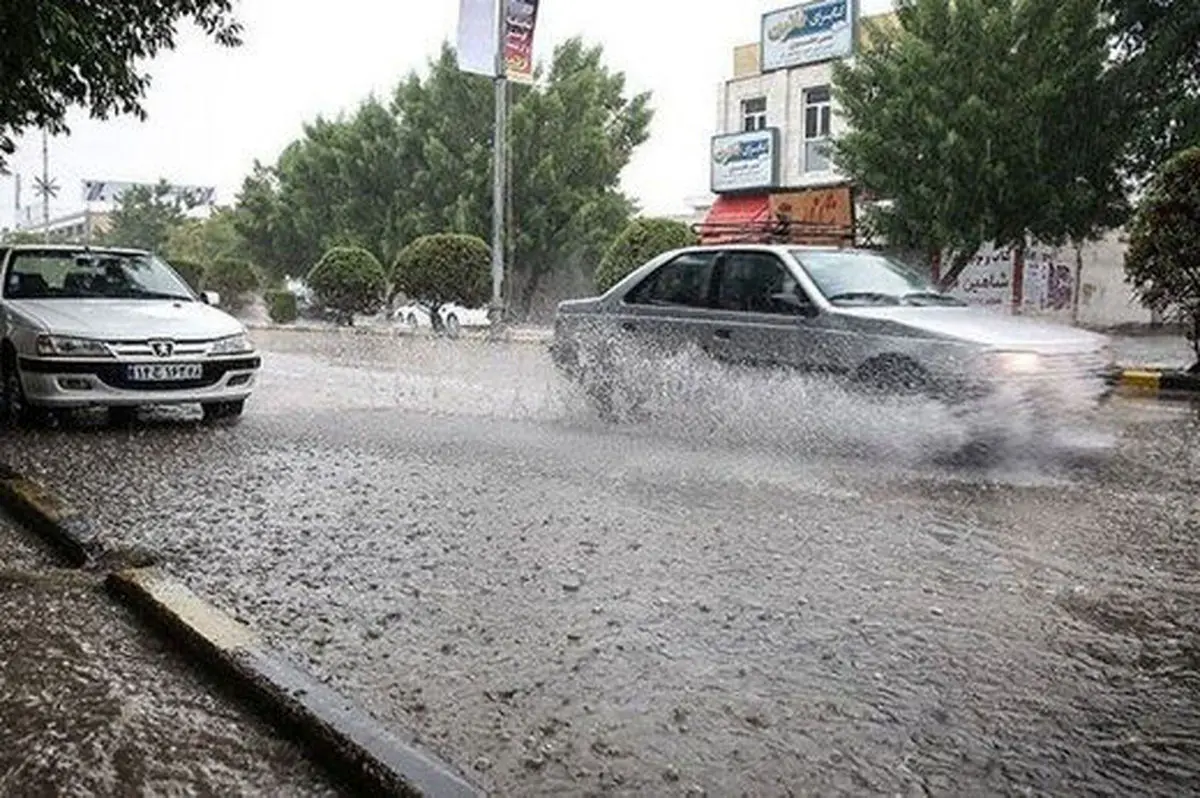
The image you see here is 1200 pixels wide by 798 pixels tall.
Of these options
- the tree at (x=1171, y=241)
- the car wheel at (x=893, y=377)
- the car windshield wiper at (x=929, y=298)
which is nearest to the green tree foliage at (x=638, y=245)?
the tree at (x=1171, y=241)

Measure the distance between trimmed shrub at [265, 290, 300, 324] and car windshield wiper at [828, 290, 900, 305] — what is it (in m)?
30.0

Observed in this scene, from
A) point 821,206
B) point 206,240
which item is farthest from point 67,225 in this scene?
point 821,206

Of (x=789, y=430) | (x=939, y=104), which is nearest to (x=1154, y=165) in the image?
(x=939, y=104)

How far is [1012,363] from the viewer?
22.5 feet

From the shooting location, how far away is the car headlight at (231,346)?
8727mm

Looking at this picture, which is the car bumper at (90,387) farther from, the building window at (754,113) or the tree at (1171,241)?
the building window at (754,113)

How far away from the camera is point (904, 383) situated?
7.24m

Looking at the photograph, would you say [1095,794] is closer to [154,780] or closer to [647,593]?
[647,593]

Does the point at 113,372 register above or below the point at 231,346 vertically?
below

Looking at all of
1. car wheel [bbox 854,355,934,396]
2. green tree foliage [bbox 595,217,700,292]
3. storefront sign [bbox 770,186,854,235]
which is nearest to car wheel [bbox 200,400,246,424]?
car wheel [bbox 854,355,934,396]

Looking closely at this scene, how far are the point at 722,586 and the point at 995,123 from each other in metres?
19.4

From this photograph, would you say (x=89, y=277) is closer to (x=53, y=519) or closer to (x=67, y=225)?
(x=53, y=519)

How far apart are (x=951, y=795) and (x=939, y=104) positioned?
20.8 metres

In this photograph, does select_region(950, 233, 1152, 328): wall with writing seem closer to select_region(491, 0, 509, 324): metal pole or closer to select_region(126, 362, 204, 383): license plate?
select_region(491, 0, 509, 324): metal pole
